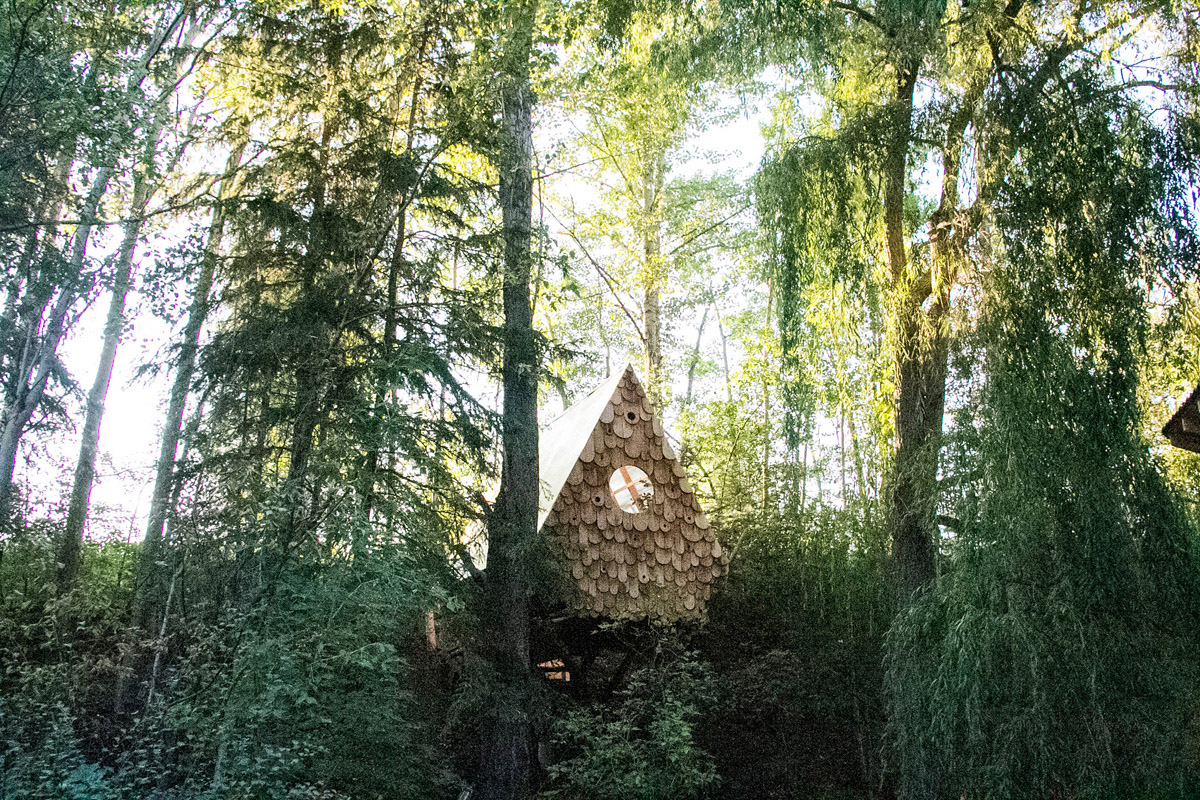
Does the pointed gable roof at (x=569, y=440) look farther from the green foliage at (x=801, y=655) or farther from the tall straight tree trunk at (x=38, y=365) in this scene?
the tall straight tree trunk at (x=38, y=365)

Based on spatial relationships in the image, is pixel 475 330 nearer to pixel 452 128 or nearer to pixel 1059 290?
pixel 452 128

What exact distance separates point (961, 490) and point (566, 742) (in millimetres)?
4272

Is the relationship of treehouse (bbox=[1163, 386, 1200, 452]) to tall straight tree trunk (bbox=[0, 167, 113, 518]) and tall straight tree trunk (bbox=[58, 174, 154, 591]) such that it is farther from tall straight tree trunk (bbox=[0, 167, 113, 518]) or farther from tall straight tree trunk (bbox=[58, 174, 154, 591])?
tall straight tree trunk (bbox=[58, 174, 154, 591])

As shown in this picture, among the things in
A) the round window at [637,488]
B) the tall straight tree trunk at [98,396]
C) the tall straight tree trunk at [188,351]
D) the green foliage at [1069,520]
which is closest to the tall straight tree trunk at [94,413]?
the tall straight tree trunk at [98,396]

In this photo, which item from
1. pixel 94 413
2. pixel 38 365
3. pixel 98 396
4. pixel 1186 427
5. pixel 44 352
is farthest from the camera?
pixel 98 396

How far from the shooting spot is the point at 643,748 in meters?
7.04

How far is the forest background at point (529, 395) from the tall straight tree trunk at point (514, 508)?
38mm

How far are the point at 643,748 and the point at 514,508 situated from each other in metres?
2.45

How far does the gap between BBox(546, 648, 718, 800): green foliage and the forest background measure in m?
0.05

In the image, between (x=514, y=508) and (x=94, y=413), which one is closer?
(x=514, y=508)

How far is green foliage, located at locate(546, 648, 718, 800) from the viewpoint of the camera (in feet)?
22.4

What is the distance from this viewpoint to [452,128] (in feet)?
22.1

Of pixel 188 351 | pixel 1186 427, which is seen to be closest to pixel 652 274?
pixel 188 351

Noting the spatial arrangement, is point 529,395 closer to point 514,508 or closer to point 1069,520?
point 514,508
